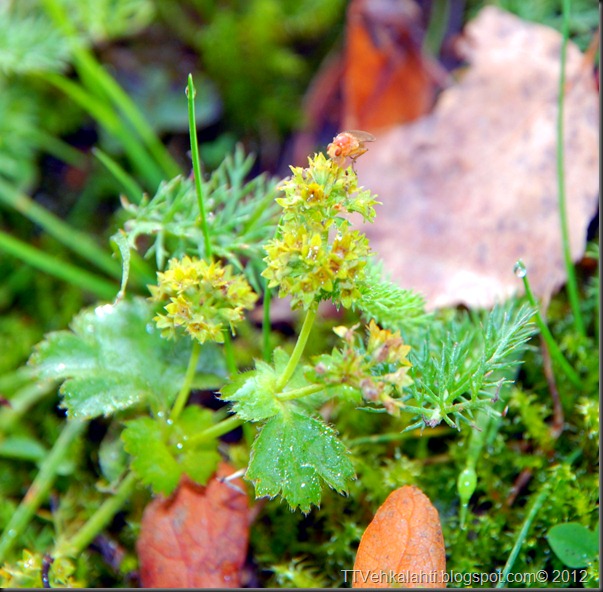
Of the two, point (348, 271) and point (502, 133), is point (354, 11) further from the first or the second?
point (348, 271)

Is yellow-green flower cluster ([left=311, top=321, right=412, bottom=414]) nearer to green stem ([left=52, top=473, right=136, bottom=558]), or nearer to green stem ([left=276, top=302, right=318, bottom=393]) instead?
green stem ([left=276, top=302, right=318, bottom=393])

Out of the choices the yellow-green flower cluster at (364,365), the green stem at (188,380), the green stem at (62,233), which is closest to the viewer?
the yellow-green flower cluster at (364,365)

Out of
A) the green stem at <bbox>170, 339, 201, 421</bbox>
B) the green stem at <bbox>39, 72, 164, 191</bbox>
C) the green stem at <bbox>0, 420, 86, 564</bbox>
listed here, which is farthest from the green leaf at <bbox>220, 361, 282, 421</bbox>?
the green stem at <bbox>39, 72, 164, 191</bbox>

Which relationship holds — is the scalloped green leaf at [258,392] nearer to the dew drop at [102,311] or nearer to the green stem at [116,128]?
the dew drop at [102,311]

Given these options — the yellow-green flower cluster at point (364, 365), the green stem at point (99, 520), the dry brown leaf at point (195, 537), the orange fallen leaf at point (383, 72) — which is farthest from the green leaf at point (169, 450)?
the orange fallen leaf at point (383, 72)

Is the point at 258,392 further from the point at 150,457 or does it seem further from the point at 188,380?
the point at 150,457
